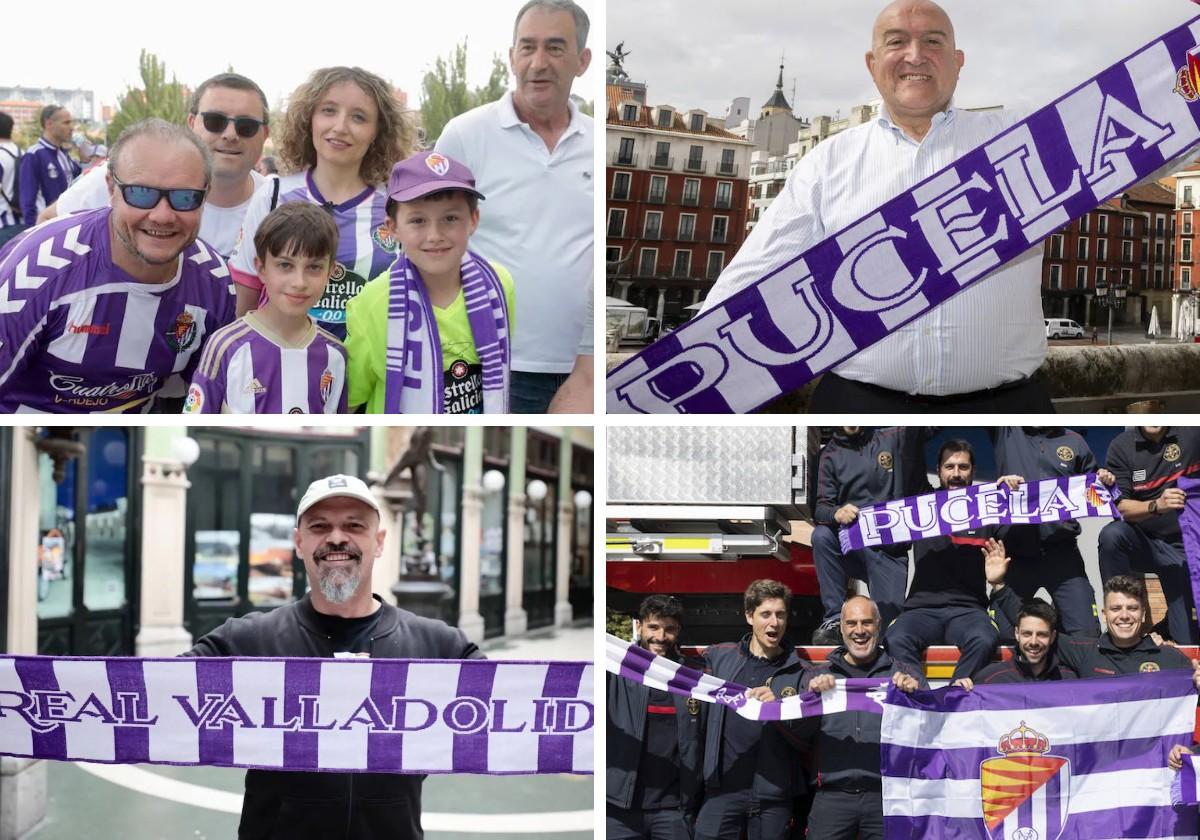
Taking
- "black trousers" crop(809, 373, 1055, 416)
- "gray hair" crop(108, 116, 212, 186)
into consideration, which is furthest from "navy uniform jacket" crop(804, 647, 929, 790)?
"gray hair" crop(108, 116, 212, 186)

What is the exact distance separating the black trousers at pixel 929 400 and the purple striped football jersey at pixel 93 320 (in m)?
1.51

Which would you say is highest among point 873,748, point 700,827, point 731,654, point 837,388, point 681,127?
point 681,127

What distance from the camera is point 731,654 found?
2.92 meters

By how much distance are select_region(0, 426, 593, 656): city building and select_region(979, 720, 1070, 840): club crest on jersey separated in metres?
1.26

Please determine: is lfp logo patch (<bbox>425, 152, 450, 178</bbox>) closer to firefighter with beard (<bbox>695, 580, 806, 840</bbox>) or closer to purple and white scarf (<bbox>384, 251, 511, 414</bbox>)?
purple and white scarf (<bbox>384, 251, 511, 414</bbox>)

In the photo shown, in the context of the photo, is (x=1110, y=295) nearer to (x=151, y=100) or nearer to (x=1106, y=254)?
(x=1106, y=254)

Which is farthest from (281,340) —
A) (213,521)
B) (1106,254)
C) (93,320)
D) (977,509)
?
(1106,254)

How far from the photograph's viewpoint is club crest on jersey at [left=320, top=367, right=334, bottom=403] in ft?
9.27

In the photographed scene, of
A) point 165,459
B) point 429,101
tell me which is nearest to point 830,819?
point 429,101

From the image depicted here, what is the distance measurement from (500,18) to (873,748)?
201cm

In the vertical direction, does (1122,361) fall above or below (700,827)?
Result: above

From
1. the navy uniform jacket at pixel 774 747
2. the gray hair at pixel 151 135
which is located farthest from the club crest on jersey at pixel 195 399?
the navy uniform jacket at pixel 774 747

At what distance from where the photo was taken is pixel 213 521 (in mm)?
4094

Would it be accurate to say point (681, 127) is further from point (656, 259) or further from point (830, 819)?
point (830, 819)
